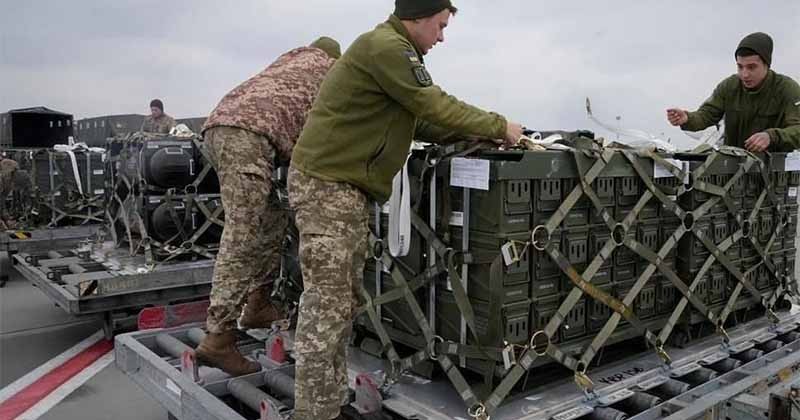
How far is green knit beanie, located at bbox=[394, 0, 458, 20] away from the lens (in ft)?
8.60

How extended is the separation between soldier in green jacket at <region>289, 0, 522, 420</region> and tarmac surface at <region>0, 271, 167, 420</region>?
2.33 meters

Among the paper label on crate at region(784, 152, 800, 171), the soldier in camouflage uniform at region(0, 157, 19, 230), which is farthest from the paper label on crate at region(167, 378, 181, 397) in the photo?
the soldier in camouflage uniform at region(0, 157, 19, 230)

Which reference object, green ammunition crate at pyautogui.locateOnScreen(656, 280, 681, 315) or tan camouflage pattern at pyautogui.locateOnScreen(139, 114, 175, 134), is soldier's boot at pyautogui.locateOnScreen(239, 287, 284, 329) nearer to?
green ammunition crate at pyautogui.locateOnScreen(656, 280, 681, 315)

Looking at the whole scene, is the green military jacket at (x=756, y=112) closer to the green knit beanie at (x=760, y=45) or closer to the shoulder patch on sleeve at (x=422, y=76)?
the green knit beanie at (x=760, y=45)

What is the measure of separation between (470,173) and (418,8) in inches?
25.7

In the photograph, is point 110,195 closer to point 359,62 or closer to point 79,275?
point 79,275

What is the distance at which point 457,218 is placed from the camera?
9.07 ft

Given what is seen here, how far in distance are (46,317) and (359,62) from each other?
5.91 metres

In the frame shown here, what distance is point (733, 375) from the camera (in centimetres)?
321

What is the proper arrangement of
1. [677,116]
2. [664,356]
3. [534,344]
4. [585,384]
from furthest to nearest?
[677,116] → [664,356] → [585,384] → [534,344]

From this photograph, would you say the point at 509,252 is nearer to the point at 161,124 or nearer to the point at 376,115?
the point at 376,115

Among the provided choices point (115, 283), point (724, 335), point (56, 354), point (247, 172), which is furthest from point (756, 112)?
point (56, 354)

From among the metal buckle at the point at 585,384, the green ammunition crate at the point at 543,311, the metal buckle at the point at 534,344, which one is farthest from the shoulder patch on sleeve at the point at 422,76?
the metal buckle at the point at 585,384

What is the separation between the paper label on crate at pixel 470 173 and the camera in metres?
2.58
